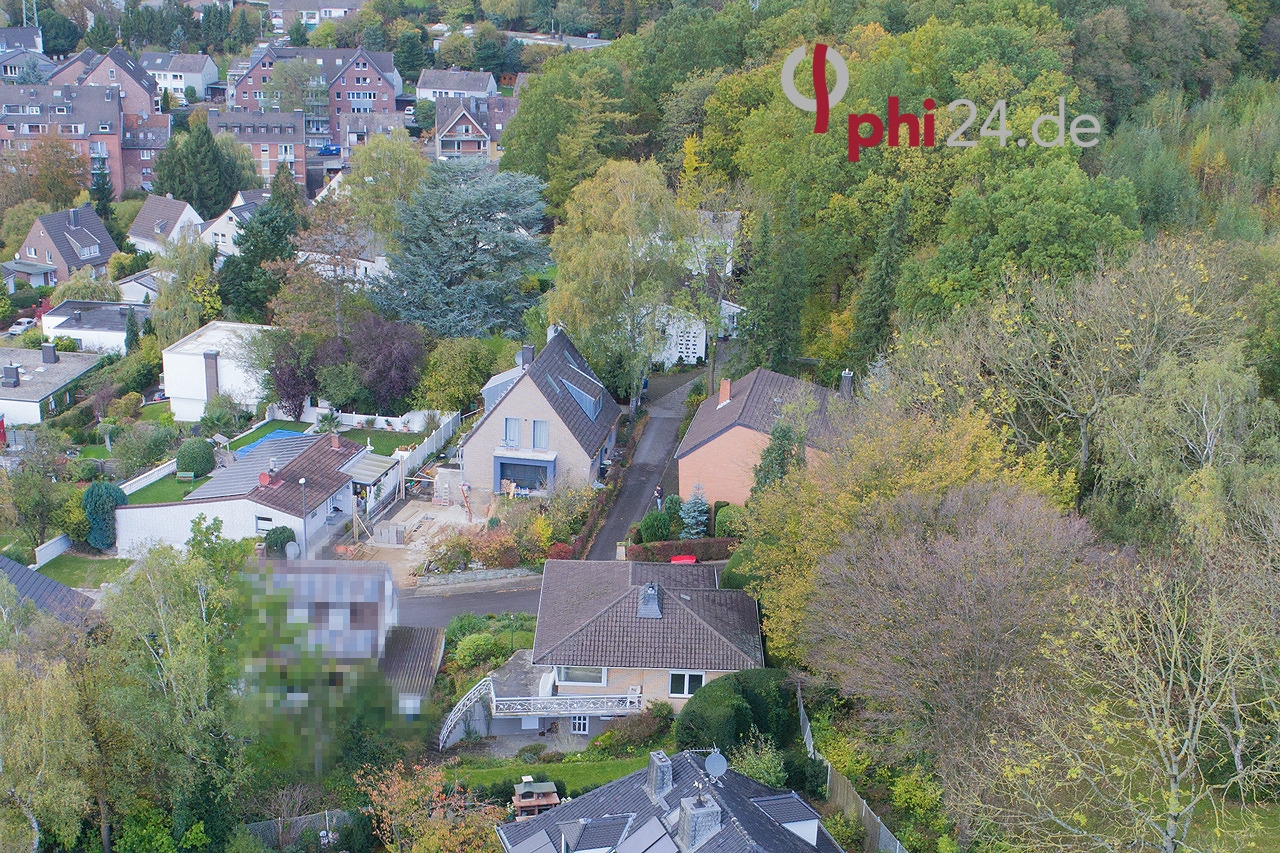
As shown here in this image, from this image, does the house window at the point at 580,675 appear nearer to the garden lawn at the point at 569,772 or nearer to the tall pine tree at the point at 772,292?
the garden lawn at the point at 569,772

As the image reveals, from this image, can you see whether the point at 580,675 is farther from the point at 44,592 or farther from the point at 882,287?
the point at 882,287

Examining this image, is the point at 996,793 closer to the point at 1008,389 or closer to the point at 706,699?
the point at 706,699

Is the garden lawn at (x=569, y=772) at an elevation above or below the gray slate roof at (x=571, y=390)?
below

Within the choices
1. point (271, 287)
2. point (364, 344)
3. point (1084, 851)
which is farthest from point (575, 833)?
point (271, 287)

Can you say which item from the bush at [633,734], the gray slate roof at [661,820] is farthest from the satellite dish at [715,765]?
the bush at [633,734]

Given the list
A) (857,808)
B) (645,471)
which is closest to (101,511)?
(645,471)

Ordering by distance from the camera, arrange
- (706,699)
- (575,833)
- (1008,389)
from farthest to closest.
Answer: (1008,389), (706,699), (575,833)

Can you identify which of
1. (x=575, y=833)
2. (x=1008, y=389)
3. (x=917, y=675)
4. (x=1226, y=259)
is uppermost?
(x=1226, y=259)
